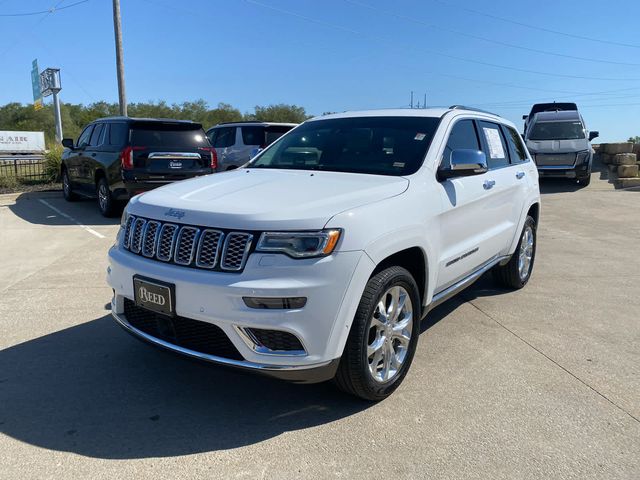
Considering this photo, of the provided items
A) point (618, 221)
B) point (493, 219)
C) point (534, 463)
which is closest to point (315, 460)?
point (534, 463)

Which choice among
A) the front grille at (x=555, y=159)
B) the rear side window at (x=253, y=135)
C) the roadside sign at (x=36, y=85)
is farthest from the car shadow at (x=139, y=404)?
the roadside sign at (x=36, y=85)

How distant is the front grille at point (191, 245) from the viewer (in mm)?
2824

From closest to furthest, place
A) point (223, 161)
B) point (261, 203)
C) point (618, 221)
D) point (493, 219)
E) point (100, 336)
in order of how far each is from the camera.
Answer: point (261, 203) < point (100, 336) < point (493, 219) < point (618, 221) < point (223, 161)

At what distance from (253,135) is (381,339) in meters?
10.2

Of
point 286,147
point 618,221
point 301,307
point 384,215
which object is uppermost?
point 286,147

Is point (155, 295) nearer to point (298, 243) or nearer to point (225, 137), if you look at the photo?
point (298, 243)

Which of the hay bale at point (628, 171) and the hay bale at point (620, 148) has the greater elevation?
the hay bale at point (620, 148)

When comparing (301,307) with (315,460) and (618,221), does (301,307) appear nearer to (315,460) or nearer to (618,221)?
(315,460)

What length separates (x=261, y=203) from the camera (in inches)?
118

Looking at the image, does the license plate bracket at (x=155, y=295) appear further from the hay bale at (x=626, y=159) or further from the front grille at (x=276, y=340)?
the hay bale at (x=626, y=159)

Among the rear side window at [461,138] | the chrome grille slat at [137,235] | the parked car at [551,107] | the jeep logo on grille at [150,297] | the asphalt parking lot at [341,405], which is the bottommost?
the asphalt parking lot at [341,405]

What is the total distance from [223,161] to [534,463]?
11068 mm

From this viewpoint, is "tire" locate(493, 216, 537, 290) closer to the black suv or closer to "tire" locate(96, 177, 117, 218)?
the black suv

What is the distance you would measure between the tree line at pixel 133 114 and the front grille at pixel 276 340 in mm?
46496
